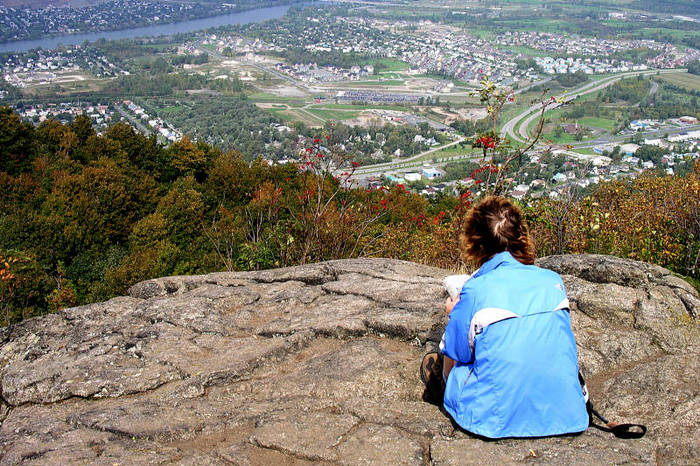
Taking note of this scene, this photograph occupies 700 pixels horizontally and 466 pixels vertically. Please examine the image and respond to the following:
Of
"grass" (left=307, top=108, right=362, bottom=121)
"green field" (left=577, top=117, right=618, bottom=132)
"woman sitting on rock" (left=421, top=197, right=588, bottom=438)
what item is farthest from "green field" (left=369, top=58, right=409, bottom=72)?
"woman sitting on rock" (left=421, top=197, right=588, bottom=438)

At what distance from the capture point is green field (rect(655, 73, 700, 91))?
63.9m

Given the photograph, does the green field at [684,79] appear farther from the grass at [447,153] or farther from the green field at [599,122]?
the grass at [447,153]

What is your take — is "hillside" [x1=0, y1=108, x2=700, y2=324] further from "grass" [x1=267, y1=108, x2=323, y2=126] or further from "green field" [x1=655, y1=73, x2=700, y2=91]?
"green field" [x1=655, y1=73, x2=700, y2=91]

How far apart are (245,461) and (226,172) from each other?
65.0 feet

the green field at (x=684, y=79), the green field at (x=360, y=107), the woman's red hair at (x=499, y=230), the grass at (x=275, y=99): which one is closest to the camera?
the woman's red hair at (x=499, y=230)

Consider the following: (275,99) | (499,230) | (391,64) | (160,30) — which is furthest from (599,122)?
(160,30)

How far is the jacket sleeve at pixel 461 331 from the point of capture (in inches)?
129

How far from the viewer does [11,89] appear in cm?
6112

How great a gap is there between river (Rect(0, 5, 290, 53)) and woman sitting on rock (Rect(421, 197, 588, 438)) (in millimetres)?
98726

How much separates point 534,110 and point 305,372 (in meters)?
53.7

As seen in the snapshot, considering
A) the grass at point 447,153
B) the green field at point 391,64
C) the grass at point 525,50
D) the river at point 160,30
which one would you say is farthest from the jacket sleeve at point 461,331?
the river at point 160,30

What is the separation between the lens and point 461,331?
131 inches

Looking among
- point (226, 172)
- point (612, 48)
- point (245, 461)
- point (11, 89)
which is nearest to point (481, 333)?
point (245, 461)

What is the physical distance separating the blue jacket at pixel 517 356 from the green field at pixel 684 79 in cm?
7198
